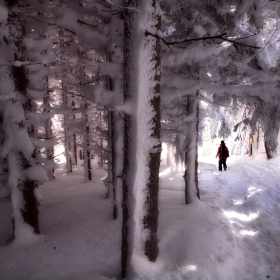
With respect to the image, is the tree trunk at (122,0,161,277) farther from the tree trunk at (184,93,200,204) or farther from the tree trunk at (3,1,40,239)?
the tree trunk at (184,93,200,204)

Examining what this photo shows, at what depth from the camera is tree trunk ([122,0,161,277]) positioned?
3730 millimetres

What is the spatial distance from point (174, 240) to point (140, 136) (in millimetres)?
3113

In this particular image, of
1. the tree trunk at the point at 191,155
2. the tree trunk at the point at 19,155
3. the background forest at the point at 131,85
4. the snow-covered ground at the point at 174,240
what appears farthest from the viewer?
the tree trunk at the point at 191,155

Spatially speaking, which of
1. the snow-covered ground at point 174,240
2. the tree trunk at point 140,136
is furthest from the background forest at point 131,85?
the snow-covered ground at point 174,240

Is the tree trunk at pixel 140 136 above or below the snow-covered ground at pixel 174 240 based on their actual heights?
above

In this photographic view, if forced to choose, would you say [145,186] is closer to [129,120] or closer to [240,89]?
[129,120]

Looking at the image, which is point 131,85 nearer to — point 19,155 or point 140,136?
point 140,136

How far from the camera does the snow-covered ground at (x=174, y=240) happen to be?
4473 millimetres

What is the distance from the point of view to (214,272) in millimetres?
4441

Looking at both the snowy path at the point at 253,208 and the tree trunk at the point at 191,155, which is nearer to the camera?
the snowy path at the point at 253,208

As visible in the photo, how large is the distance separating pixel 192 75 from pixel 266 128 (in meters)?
3.72

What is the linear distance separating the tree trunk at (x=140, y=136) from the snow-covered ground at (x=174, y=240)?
602 millimetres

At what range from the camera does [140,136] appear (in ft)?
12.8

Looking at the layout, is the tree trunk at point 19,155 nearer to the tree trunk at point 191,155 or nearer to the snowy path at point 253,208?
the tree trunk at point 191,155
